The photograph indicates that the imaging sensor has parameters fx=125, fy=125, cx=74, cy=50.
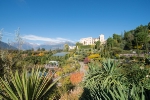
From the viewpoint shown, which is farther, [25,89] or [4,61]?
[4,61]

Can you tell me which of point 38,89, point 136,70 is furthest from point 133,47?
point 38,89

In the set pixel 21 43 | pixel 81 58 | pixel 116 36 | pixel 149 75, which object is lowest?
pixel 81 58

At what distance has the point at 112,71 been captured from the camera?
200 inches

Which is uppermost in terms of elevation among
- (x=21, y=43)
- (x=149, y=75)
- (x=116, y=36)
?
(x=116, y=36)

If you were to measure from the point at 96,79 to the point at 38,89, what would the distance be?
2710mm

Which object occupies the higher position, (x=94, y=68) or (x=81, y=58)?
(x=94, y=68)

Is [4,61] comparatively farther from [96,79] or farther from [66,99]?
[96,79]

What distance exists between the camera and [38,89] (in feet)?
10.2

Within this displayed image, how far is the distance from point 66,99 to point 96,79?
1.44m

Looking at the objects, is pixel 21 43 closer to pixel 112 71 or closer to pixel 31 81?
pixel 31 81

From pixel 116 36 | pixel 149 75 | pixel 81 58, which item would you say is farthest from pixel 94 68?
pixel 116 36

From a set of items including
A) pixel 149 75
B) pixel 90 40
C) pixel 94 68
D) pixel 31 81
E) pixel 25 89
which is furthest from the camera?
pixel 90 40

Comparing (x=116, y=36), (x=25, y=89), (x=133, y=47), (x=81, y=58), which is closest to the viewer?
(x=25, y=89)

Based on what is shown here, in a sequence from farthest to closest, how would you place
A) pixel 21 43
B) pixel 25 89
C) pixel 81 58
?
1. pixel 81 58
2. pixel 21 43
3. pixel 25 89
